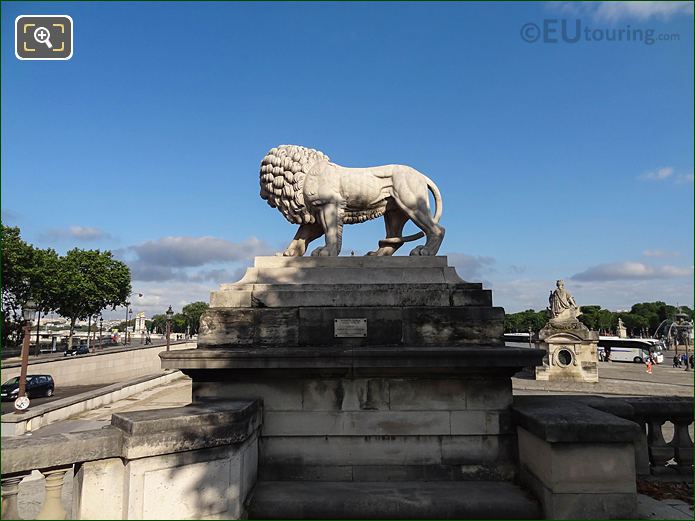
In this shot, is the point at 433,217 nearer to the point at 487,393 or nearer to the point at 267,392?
the point at 487,393

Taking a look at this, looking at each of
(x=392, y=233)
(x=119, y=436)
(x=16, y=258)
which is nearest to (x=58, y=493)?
(x=119, y=436)

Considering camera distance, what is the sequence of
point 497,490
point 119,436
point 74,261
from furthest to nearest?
1. point 74,261
2. point 497,490
3. point 119,436

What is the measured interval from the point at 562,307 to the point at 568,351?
2474mm

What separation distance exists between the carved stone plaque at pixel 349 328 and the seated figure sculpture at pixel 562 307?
75.3ft

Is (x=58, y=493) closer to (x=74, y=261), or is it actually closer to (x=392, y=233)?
(x=392, y=233)

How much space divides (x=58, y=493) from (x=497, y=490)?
3728 mm

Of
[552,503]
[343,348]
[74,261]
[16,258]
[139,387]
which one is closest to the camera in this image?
[552,503]

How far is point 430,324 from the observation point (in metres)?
5.00

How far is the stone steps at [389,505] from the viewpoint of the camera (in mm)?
4008

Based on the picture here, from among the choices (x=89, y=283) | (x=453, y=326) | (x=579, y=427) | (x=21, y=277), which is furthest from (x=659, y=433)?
(x=89, y=283)

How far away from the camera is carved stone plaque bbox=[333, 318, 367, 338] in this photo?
498 cm

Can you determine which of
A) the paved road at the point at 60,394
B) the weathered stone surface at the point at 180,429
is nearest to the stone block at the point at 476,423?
the weathered stone surface at the point at 180,429

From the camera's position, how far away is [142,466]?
131 inches

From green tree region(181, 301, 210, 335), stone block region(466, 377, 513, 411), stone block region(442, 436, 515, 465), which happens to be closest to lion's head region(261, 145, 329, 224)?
stone block region(466, 377, 513, 411)
